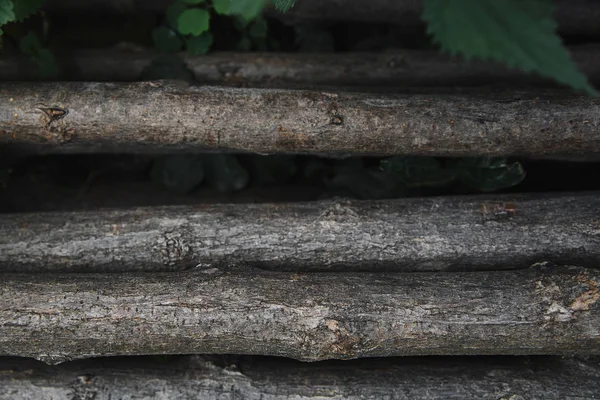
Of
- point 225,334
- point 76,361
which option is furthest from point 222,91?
point 76,361

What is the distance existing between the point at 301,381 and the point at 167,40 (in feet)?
5.66

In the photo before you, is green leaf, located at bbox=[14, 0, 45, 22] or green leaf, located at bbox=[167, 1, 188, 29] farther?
green leaf, located at bbox=[167, 1, 188, 29]

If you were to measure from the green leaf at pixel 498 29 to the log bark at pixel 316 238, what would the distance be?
3.83 ft

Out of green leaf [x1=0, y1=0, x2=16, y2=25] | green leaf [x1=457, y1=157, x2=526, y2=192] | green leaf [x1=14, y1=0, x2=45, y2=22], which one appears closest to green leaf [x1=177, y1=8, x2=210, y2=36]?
green leaf [x1=14, y1=0, x2=45, y2=22]

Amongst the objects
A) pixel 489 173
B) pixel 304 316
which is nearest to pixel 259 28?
pixel 489 173

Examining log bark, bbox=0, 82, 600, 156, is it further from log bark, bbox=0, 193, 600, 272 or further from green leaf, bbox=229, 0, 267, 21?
green leaf, bbox=229, 0, 267, 21

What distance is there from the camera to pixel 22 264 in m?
2.32

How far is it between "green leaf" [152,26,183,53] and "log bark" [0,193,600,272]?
2.90 feet

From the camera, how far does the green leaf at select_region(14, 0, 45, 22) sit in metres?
2.12

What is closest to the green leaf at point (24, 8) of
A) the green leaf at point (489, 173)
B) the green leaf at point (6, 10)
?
the green leaf at point (6, 10)

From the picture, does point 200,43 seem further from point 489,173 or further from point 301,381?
point 301,381

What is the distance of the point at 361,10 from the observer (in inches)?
108

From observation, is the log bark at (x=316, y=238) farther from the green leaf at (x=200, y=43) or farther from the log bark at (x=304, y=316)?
the green leaf at (x=200, y=43)

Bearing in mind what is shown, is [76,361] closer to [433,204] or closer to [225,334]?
[225,334]
